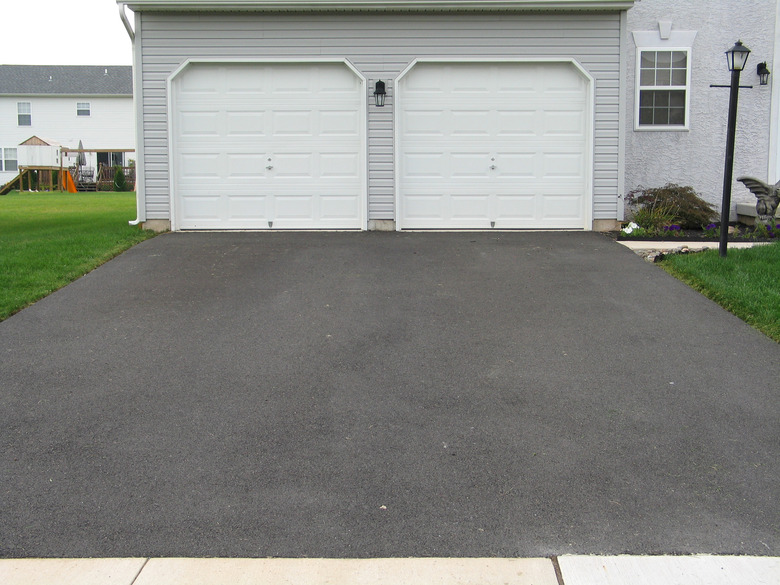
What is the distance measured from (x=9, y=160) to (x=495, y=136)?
37605 millimetres

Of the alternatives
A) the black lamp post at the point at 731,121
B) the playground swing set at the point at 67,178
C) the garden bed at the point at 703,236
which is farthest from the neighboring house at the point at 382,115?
the playground swing set at the point at 67,178

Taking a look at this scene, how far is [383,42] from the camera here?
39.3ft

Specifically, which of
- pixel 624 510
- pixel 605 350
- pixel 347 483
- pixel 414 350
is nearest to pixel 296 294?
pixel 414 350

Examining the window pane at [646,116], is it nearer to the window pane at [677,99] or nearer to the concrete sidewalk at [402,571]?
the window pane at [677,99]

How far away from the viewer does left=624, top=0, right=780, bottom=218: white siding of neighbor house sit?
13555 mm

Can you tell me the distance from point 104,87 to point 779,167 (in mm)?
37599

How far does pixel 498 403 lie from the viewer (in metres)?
5.29

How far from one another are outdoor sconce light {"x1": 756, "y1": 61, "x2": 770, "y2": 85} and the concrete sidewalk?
1220 centimetres

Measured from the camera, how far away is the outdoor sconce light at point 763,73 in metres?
13.5

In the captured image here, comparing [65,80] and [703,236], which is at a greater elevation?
[65,80]

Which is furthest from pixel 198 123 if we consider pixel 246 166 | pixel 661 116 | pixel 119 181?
pixel 119 181

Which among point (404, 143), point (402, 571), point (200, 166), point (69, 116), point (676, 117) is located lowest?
point (402, 571)

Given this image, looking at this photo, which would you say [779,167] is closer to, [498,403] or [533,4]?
[533,4]

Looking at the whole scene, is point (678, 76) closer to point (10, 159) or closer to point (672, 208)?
point (672, 208)
